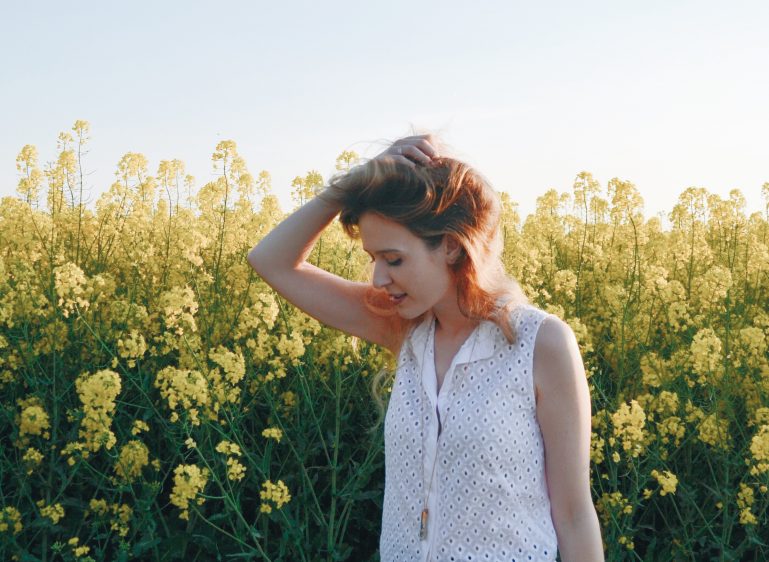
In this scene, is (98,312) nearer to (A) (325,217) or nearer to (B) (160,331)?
(B) (160,331)

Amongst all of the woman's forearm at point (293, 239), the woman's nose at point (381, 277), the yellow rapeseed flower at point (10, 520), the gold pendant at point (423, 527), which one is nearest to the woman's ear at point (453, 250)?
the woman's nose at point (381, 277)

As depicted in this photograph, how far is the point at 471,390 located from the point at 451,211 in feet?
1.32

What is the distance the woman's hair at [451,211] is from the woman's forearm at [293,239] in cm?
12

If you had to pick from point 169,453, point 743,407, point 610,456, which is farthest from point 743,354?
point 169,453

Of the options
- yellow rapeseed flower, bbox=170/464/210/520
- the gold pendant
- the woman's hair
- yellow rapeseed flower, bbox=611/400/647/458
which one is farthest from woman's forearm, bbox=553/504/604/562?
yellow rapeseed flower, bbox=170/464/210/520

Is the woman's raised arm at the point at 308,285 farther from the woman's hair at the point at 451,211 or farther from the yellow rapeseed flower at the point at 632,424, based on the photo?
the yellow rapeseed flower at the point at 632,424

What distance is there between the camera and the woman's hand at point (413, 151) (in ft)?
6.05

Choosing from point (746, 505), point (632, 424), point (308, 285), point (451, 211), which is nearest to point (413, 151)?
point (451, 211)

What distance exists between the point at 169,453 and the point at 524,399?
225 centimetres

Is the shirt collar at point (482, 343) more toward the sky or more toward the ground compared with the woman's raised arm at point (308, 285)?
more toward the ground

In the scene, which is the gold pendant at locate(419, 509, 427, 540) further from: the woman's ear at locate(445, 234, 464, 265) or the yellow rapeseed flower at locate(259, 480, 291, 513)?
the yellow rapeseed flower at locate(259, 480, 291, 513)

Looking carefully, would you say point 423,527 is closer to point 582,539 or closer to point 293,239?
point 582,539

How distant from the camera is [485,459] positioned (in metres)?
1.88

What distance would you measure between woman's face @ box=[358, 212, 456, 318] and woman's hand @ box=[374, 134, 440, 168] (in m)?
0.13
